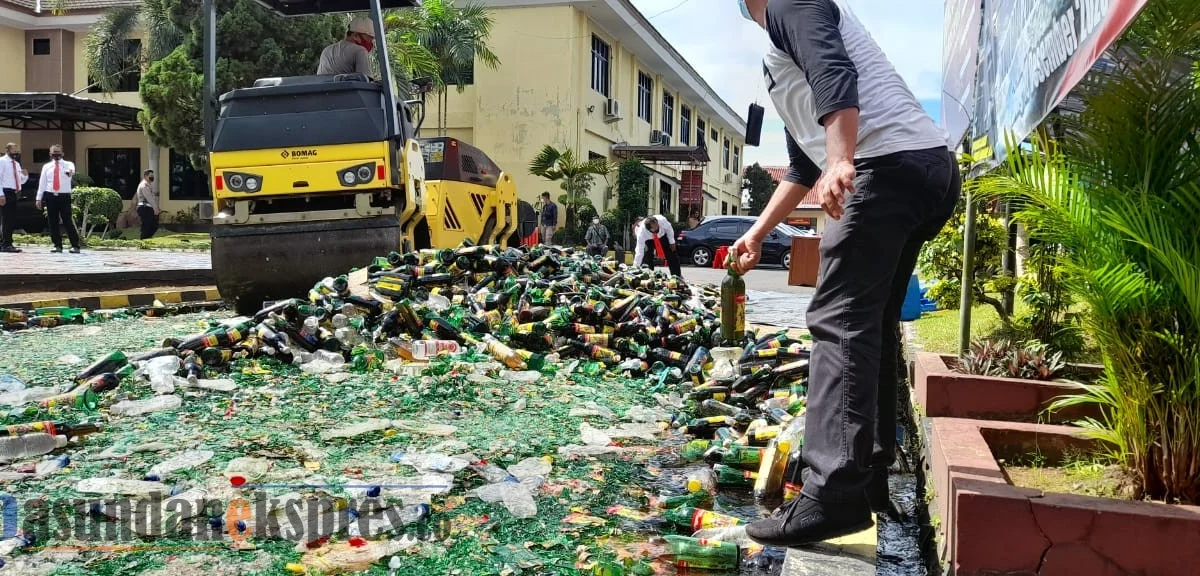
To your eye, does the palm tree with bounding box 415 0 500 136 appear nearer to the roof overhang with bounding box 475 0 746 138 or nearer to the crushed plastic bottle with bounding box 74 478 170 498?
the roof overhang with bounding box 475 0 746 138

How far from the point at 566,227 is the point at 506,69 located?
5.19m

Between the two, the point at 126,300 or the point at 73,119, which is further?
the point at 73,119

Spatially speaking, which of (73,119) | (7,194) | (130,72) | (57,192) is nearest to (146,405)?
Result: (57,192)

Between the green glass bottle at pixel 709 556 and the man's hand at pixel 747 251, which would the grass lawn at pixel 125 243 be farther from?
the green glass bottle at pixel 709 556

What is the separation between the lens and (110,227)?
81.9 feet

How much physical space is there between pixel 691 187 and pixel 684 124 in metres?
5.01

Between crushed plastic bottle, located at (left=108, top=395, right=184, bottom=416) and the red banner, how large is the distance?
3390 cm

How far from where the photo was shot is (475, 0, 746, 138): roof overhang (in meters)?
25.4

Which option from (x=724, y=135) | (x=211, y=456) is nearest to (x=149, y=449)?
(x=211, y=456)

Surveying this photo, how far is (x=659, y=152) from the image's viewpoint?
30.1 metres

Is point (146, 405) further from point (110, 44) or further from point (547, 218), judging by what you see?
point (110, 44)

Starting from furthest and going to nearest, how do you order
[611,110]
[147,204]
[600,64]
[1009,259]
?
[611,110] → [600,64] → [147,204] → [1009,259]

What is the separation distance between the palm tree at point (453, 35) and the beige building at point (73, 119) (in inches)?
416

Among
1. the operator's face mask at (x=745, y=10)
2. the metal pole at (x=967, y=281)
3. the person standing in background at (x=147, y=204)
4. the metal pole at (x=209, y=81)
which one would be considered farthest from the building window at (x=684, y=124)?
the operator's face mask at (x=745, y=10)
